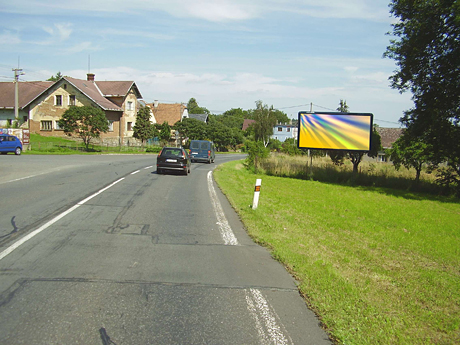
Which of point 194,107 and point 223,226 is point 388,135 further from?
point 194,107

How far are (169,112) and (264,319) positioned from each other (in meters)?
80.1

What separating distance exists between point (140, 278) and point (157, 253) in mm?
1280

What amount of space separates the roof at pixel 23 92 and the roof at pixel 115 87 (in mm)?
7096

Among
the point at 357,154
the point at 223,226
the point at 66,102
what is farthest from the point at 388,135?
the point at 223,226

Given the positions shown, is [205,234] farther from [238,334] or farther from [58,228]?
[238,334]

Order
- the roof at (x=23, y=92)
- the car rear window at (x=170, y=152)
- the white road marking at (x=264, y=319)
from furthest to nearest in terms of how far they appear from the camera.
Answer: the roof at (x=23, y=92) < the car rear window at (x=170, y=152) < the white road marking at (x=264, y=319)

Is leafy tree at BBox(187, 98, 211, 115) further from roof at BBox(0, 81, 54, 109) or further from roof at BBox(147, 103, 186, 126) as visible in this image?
roof at BBox(0, 81, 54, 109)

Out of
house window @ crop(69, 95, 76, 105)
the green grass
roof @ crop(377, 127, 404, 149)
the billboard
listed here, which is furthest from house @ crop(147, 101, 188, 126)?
the billboard

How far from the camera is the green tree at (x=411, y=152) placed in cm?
2309

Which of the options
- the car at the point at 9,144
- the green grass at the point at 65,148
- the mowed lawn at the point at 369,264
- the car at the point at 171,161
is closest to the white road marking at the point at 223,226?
the mowed lawn at the point at 369,264

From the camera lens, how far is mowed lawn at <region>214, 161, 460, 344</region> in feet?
14.3

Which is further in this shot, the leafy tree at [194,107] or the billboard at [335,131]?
the leafy tree at [194,107]

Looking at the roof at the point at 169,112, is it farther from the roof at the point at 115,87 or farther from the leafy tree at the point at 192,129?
the roof at the point at 115,87

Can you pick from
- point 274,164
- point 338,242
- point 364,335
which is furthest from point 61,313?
point 274,164
